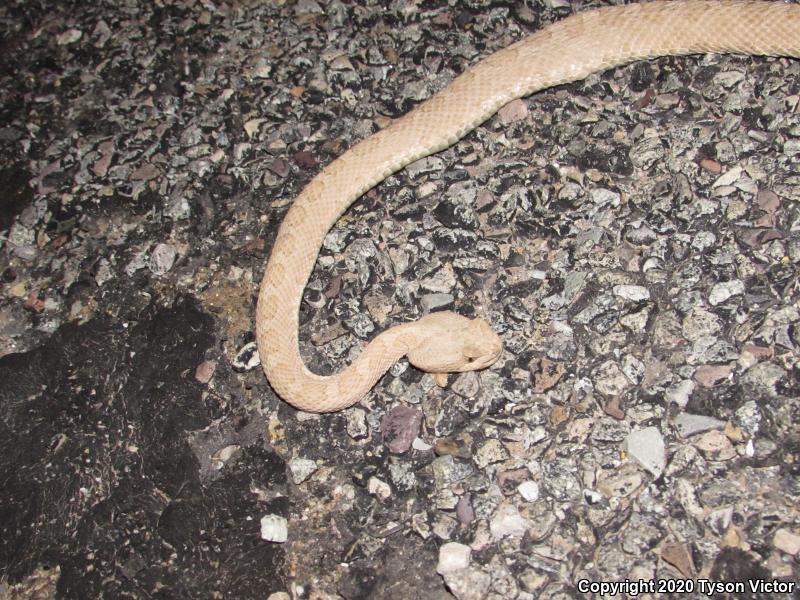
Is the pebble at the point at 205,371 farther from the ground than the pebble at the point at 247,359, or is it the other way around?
the pebble at the point at 247,359

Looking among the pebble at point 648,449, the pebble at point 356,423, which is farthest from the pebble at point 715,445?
the pebble at point 356,423

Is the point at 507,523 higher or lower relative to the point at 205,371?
higher

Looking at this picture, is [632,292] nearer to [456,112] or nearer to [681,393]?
[681,393]

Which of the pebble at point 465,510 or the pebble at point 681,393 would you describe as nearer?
the pebble at point 465,510

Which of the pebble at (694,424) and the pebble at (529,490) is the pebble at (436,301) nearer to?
the pebble at (529,490)

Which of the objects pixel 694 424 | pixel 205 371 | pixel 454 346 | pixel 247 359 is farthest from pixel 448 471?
pixel 205 371

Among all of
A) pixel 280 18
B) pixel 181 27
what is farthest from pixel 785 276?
pixel 181 27
